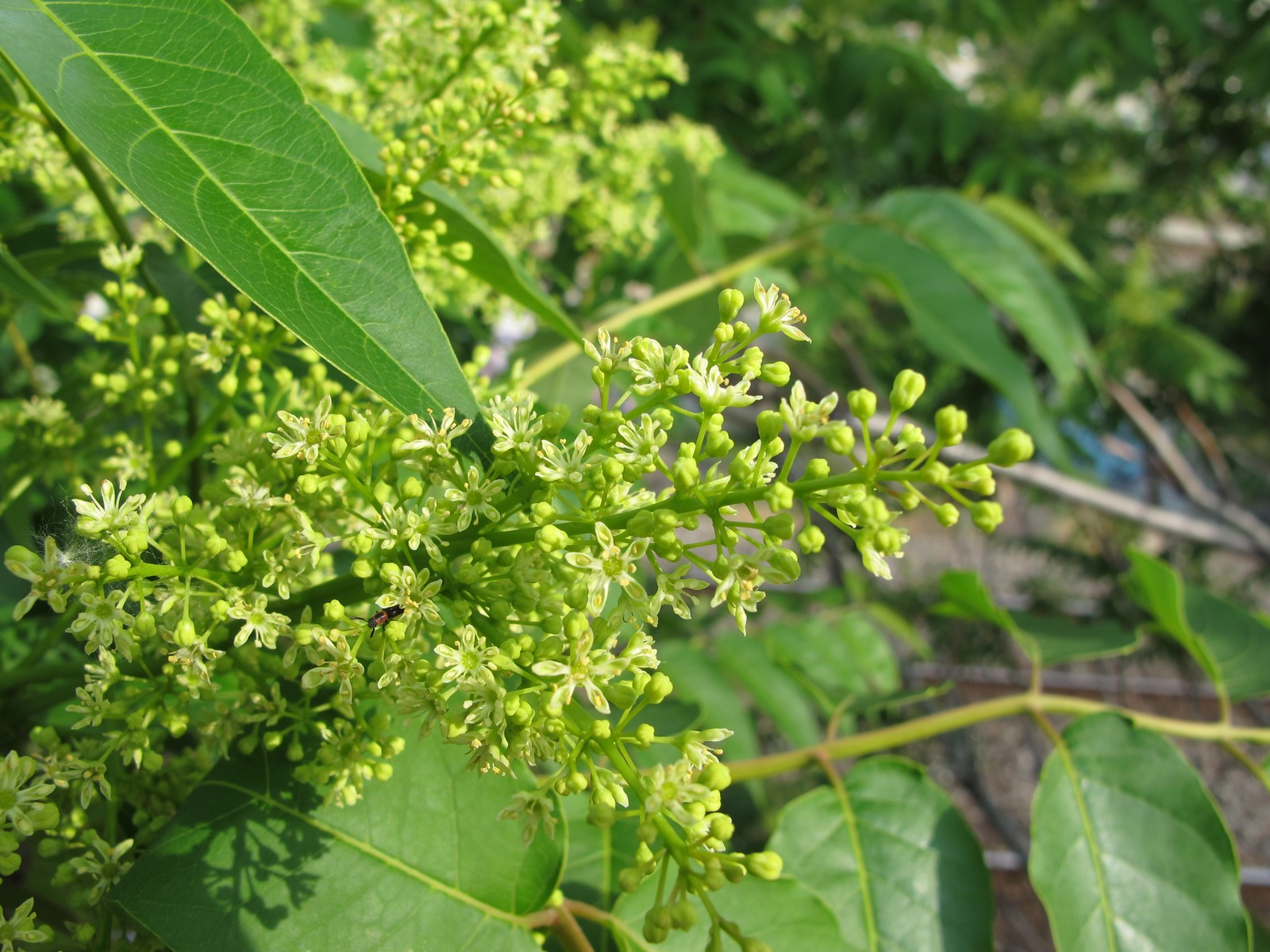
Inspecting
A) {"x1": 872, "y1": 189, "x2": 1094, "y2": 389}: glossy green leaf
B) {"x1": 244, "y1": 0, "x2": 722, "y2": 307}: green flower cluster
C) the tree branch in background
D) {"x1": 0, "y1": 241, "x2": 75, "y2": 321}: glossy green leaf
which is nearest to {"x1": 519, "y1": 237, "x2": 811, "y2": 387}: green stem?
{"x1": 244, "y1": 0, "x2": 722, "y2": 307}: green flower cluster

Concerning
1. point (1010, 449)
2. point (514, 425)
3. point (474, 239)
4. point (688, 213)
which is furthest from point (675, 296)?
point (1010, 449)

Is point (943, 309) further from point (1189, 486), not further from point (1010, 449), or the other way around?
point (1189, 486)

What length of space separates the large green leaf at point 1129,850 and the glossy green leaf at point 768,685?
1167 mm

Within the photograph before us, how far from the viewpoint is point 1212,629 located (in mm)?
1926

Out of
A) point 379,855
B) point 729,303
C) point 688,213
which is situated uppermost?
point 688,213

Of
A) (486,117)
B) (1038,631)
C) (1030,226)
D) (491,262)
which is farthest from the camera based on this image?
(1030,226)

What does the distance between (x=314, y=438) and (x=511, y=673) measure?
11.5 inches

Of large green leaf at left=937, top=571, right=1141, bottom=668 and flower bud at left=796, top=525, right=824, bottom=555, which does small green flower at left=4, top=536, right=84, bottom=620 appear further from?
large green leaf at left=937, top=571, right=1141, bottom=668

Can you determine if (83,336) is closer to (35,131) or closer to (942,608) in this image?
(35,131)

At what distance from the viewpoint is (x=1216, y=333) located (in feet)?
23.7

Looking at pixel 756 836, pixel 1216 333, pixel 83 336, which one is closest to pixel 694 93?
pixel 83 336

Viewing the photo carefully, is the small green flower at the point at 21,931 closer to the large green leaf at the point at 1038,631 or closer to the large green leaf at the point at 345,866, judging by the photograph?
the large green leaf at the point at 345,866

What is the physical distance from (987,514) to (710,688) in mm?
1857

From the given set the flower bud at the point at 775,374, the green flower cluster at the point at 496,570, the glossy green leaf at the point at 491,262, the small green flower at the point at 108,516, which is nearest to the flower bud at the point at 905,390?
the green flower cluster at the point at 496,570
